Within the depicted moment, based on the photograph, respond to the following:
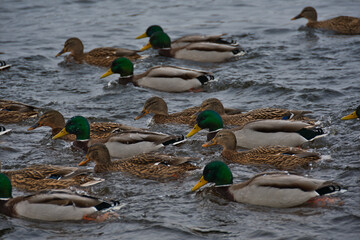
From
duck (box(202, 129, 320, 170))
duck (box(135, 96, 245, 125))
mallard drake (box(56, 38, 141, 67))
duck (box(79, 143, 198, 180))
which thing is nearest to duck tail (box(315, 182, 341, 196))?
duck (box(202, 129, 320, 170))

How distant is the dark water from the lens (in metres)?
7.69

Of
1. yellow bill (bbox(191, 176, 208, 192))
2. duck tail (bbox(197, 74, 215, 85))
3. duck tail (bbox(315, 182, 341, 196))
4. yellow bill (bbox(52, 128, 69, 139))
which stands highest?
duck tail (bbox(197, 74, 215, 85))

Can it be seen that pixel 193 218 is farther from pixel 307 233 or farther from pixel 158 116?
pixel 158 116

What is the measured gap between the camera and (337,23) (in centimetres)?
1723

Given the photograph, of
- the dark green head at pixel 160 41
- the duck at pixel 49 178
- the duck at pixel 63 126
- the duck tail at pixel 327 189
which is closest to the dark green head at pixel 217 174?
the duck tail at pixel 327 189

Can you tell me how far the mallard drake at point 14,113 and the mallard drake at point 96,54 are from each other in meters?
4.05

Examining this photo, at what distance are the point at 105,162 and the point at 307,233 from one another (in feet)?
11.4

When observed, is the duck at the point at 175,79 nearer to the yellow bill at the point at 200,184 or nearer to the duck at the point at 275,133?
the duck at the point at 275,133

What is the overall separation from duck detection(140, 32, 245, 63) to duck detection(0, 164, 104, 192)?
24.5 feet

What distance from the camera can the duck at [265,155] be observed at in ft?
30.8

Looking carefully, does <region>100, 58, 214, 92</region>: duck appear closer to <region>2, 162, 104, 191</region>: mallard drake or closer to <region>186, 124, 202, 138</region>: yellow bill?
<region>186, 124, 202, 138</region>: yellow bill

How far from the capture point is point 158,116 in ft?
39.7

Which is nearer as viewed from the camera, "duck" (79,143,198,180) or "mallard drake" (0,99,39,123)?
"duck" (79,143,198,180)

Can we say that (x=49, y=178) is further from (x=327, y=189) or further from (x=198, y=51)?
(x=198, y=51)
